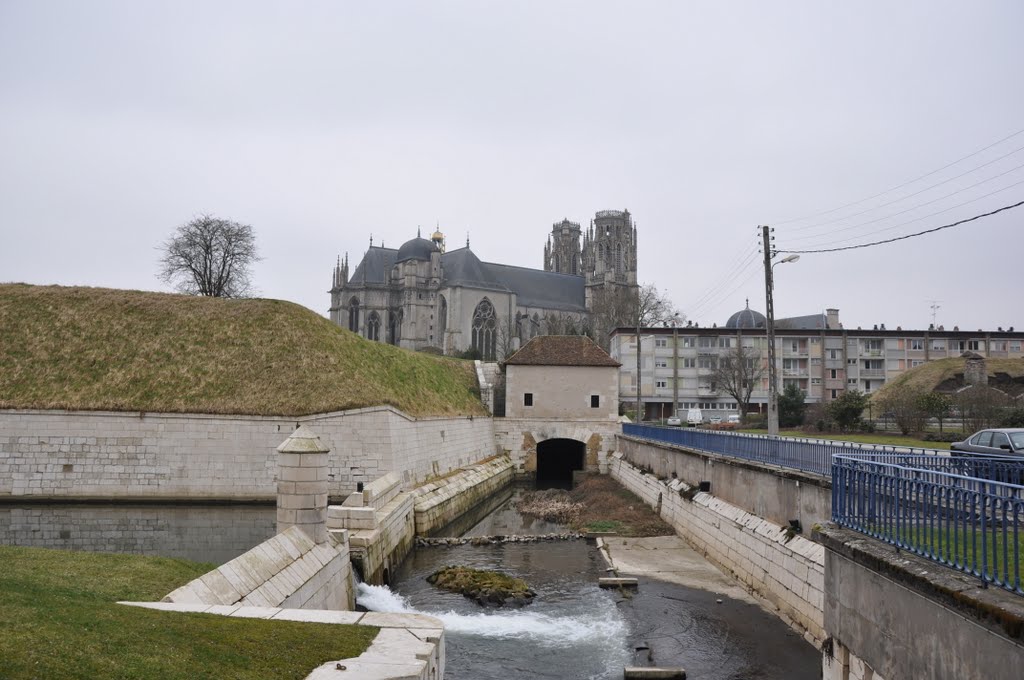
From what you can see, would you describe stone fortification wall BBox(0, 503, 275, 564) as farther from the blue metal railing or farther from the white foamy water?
the blue metal railing

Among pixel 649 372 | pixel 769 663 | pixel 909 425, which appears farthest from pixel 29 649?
pixel 649 372

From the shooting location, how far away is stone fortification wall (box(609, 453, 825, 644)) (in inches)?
545

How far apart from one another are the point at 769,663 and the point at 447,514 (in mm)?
18172

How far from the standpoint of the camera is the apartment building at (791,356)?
69250 mm

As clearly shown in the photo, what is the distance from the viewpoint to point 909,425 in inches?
1455

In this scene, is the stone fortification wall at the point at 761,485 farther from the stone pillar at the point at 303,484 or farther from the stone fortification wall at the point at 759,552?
the stone pillar at the point at 303,484

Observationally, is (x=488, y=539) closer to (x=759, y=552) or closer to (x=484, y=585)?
(x=484, y=585)

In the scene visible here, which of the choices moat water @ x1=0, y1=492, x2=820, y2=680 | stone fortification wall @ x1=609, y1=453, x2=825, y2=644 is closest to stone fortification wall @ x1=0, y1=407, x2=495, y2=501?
moat water @ x1=0, y1=492, x2=820, y2=680

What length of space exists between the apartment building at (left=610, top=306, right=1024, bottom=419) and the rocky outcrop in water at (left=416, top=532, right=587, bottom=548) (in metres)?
44.6

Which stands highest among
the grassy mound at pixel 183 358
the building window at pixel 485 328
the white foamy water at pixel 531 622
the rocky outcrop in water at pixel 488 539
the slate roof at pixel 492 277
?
the slate roof at pixel 492 277

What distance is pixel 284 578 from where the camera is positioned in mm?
11656

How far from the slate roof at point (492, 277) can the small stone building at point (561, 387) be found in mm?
43220

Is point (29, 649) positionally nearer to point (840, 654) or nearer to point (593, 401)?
point (840, 654)

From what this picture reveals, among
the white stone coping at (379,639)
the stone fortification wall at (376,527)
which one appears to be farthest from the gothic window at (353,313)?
the white stone coping at (379,639)
